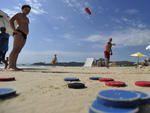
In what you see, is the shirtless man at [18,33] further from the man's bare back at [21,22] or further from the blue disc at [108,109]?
the blue disc at [108,109]

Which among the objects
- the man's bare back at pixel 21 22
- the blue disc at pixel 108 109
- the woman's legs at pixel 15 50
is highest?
the man's bare back at pixel 21 22

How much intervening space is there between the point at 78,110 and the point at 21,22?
490cm

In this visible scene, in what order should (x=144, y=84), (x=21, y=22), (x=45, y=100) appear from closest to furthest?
(x=45, y=100) < (x=144, y=84) < (x=21, y=22)

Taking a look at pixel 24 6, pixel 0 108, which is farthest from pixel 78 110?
pixel 24 6

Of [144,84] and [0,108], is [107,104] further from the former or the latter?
[144,84]

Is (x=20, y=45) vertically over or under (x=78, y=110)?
over

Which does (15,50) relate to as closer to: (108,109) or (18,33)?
(18,33)

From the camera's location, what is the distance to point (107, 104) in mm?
1280

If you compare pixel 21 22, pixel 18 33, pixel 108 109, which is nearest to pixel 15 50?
pixel 18 33

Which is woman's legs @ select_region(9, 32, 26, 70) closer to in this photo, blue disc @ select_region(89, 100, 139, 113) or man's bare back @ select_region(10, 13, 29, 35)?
man's bare back @ select_region(10, 13, 29, 35)

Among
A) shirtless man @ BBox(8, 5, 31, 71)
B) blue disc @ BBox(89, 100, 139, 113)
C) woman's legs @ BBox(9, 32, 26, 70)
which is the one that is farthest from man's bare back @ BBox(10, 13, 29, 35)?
blue disc @ BBox(89, 100, 139, 113)

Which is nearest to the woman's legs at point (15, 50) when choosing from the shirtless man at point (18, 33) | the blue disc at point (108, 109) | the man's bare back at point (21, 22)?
the shirtless man at point (18, 33)

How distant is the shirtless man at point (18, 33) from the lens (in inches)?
218

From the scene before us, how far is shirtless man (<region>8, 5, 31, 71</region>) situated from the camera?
5532 millimetres
